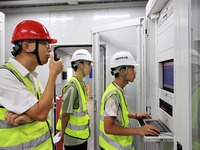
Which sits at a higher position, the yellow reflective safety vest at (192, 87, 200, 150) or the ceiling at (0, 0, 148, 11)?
the ceiling at (0, 0, 148, 11)

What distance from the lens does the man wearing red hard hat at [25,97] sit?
914 millimetres

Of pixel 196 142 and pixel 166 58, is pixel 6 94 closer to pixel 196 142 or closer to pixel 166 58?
pixel 196 142

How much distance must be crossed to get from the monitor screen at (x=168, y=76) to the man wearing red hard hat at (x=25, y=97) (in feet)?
3.23

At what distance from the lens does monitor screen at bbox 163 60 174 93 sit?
1366 mm

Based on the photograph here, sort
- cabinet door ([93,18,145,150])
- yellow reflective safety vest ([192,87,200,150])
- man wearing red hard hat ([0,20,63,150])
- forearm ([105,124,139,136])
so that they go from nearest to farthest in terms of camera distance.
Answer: yellow reflective safety vest ([192,87,200,150]) < man wearing red hard hat ([0,20,63,150]) < forearm ([105,124,139,136]) < cabinet door ([93,18,145,150])

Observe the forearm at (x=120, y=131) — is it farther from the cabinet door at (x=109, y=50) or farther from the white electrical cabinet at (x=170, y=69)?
the cabinet door at (x=109, y=50)

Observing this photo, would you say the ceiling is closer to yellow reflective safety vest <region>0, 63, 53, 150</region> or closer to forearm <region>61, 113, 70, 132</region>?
forearm <region>61, 113, 70, 132</region>

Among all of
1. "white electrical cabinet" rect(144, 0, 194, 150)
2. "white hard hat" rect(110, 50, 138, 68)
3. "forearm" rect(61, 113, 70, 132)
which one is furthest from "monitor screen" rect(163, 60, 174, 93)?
"forearm" rect(61, 113, 70, 132)

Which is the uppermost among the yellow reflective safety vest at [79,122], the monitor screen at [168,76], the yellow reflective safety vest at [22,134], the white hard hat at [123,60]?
the white hard hat at [123,60]

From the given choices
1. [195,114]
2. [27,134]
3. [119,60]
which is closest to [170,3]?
[119,60]

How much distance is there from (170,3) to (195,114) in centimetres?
103

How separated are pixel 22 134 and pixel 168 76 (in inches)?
52.5

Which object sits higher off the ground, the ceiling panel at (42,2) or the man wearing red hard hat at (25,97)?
the ceiling panel at (42,2)

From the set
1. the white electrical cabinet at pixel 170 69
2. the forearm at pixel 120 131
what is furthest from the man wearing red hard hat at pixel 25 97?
the white electrical cabinet at pixel 170 69
